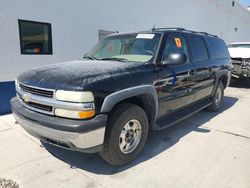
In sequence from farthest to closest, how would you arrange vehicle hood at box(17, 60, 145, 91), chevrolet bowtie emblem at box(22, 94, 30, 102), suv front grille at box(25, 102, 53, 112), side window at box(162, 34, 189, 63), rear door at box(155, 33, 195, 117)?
1. side window at box(162, 34, 189, 63)
2. rear door at box(155, 33, 195, 117)
3. chevrolet bowtie emblem at box(22, 94, 30, 102)
4. suv front grille at box(25, 102, 53, 112)
5. vehicle hood at box(17, 60, 145, 91)

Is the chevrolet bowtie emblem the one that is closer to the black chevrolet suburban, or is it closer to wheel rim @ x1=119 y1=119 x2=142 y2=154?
the black chevrolet suburban

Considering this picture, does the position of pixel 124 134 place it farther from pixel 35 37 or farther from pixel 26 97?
pixel 35 37

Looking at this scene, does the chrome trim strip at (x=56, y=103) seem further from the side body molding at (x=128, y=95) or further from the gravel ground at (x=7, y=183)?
the gravel ground at (x=7, y=183)

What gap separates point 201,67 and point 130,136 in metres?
2.34

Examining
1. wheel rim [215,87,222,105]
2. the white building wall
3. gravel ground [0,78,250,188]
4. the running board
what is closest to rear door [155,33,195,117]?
the running board

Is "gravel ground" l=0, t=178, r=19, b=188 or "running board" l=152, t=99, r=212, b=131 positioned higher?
"running board" l=152, t=99, r=212, b=131

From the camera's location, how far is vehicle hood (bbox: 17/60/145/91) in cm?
262

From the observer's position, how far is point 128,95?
2934 millimetres

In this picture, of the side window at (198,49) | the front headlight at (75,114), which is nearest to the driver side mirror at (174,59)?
the side window at (198,49)

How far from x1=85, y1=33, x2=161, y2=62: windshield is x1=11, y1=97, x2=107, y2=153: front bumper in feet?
4.55

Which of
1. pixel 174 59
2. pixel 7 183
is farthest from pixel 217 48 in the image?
pixel 7 183

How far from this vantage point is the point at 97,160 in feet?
11.2

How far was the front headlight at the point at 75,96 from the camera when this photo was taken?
2.51 m

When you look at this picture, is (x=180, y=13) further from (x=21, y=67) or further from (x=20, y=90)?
(x=20, y=90)
